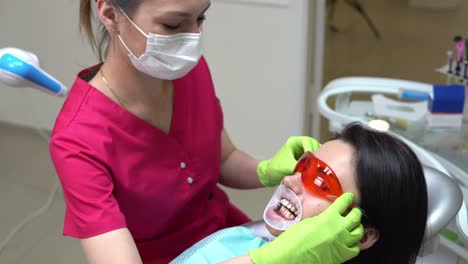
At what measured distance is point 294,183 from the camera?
43.2 inches

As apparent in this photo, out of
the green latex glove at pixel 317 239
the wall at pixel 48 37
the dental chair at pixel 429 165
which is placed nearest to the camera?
the green latex glove at pixel 317 239

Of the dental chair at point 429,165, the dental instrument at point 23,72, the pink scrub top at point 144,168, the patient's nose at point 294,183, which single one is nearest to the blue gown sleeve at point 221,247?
the pink scrub top at point 144,168

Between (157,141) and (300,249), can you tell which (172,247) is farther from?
(300,249)

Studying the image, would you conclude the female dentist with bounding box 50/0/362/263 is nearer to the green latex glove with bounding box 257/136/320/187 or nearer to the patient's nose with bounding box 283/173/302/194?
the green latex glove with bounding box 257/136/320/187

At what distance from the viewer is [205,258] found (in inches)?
47.1

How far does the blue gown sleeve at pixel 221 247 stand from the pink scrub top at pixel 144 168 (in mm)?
105

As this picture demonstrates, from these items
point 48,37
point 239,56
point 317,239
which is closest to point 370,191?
point 317,239

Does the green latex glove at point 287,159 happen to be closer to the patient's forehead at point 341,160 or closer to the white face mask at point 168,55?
the patient's forehead at point 341,160

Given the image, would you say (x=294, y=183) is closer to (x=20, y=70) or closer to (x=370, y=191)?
(x=370, y=191)

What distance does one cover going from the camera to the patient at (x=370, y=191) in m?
1.02

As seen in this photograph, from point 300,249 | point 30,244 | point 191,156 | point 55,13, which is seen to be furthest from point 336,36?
point 300,249

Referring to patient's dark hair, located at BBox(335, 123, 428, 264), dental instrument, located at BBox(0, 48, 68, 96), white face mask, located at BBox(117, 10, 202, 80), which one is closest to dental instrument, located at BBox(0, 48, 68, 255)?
dental instrument, located at BBox(0, 48, 68, 96)

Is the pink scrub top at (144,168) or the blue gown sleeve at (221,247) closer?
the pink scrub top at (144,168)

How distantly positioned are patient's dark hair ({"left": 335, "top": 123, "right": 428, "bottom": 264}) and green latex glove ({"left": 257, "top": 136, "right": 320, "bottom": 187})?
0.18m
